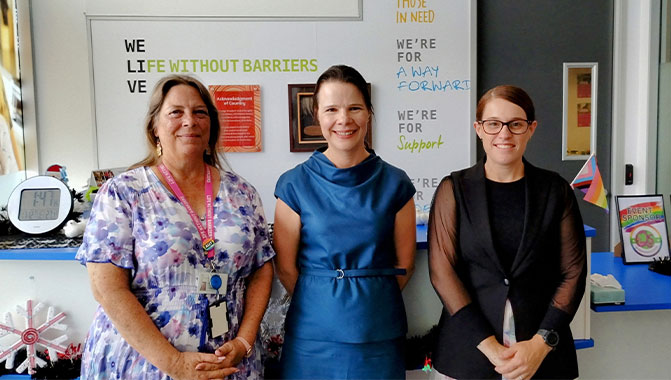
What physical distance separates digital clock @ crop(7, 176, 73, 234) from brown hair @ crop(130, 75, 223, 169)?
0.68m

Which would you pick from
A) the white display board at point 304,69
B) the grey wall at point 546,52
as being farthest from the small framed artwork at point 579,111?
the white display board at point 304,69

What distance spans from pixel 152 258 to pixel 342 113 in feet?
2.05

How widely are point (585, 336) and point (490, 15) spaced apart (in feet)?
8.39

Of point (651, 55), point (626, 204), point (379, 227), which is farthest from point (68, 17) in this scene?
point (651, 55)

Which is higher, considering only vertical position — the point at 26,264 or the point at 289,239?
the point at 289,239

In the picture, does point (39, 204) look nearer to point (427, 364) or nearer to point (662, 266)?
point (427, 364)

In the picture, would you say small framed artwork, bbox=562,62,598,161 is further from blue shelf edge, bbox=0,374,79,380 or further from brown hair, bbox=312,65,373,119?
blue shelf edge, bbox=0,374,79,380

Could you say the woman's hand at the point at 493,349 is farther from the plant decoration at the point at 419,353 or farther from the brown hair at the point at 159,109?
the brown hair at the point at 159,109

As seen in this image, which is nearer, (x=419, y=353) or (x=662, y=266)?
(x=419, y=353)

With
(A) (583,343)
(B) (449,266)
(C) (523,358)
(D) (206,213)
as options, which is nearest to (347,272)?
(B) (449,266)

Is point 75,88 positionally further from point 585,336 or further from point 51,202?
point 585,336

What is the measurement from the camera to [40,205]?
6.50 ft

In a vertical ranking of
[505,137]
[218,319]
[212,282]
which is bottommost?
[218,319]

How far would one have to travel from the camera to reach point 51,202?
1.99 m
